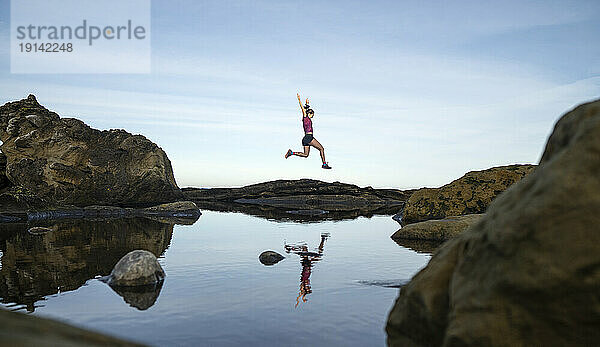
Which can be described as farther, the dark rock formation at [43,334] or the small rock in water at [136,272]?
the small rock in water at [136,272]

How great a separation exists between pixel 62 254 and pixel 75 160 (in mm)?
22182

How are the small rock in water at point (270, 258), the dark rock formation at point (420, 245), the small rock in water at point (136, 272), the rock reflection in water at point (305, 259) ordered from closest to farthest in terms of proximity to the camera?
the rock reflection in water at point (305, 259) < the small rock in water at point (136, 272) < the small rock in water at point (270, 258) < the dark rock formation at point (420, 245)

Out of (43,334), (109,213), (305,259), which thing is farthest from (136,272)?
(109,213)

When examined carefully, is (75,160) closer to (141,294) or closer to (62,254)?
(62,254)

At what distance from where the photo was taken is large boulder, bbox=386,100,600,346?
11.6 feet

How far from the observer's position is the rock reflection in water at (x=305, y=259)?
25.1ft

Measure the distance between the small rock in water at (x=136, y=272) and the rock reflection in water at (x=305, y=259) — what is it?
8.25ft

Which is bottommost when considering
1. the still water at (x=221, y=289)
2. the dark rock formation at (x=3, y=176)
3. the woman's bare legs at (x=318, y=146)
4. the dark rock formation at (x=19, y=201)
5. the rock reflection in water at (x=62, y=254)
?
the still water at (x=221, y=289)

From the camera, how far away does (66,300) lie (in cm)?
704

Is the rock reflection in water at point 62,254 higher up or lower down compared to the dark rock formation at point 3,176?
lower down

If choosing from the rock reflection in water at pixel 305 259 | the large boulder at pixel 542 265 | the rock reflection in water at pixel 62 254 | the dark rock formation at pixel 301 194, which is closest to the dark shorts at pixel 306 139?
the rock reflection in water at pixel 62 254

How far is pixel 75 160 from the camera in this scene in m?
31.7

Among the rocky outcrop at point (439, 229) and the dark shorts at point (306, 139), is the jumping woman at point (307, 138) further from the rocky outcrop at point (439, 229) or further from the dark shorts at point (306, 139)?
the rocky outcrop at point (439, 229)

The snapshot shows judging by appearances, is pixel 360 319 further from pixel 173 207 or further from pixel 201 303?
pixel 173 207
